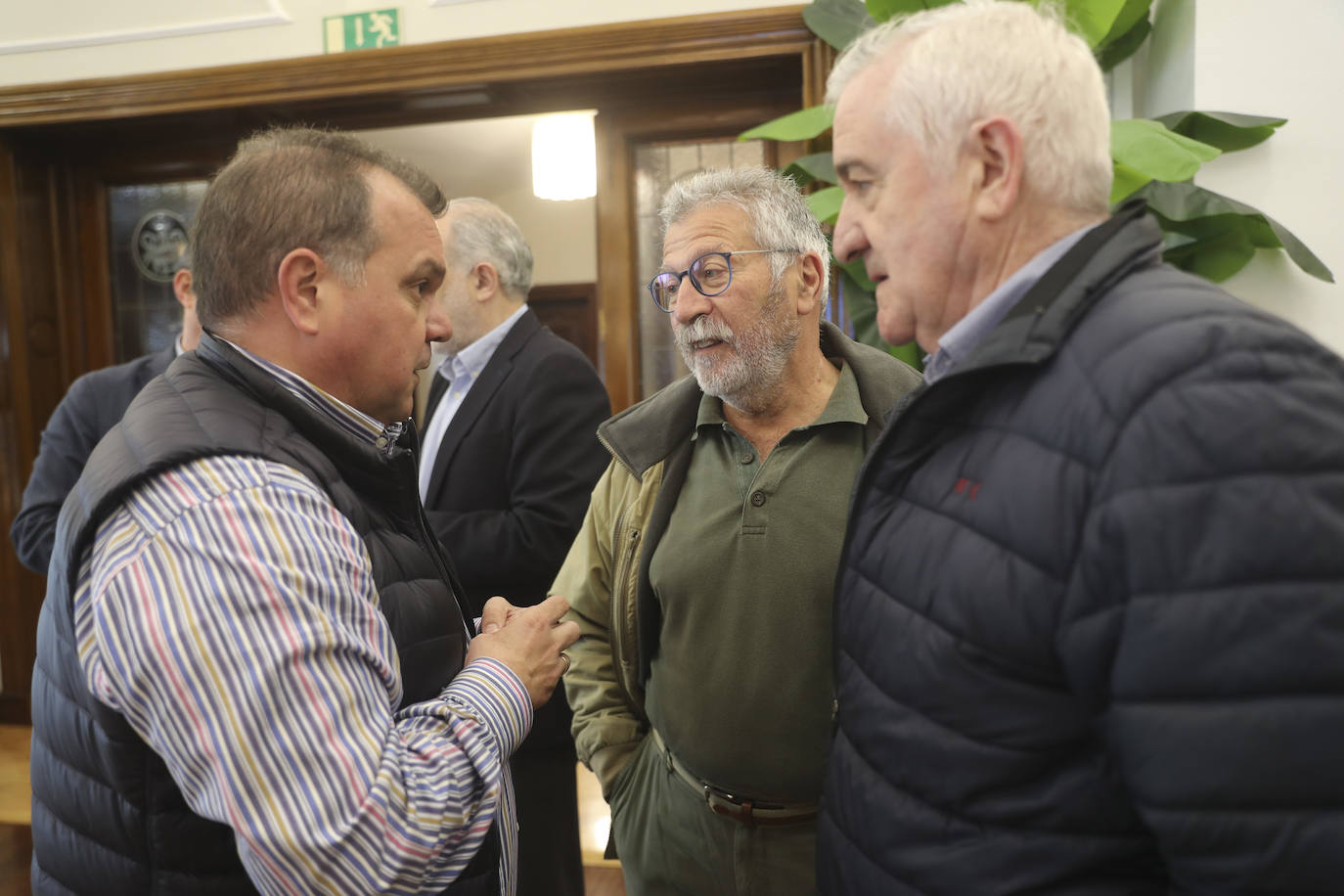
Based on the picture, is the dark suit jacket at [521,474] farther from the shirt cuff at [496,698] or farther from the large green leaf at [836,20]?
the large green leaf at [836,20]

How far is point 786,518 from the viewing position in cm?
148

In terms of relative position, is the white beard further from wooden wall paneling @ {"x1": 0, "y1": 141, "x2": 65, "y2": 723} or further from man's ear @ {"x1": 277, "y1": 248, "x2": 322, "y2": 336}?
wooden wall paneling @ {"x1": 0, "y1": 141, "x2": 65, "y2": 723}

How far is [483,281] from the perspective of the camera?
2.27m

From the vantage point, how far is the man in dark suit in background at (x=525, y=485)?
202cm

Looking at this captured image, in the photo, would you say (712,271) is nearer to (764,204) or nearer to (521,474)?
(764,204)

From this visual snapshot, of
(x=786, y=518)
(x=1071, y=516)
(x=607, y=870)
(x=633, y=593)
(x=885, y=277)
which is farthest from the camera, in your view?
(x=607, y=870)

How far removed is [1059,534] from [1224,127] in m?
2.19

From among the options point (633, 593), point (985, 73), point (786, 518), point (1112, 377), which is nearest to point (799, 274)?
point (786, 518)

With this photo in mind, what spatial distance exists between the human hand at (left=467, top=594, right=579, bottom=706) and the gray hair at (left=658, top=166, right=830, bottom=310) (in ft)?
2.47

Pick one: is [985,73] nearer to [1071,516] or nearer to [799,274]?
[1071,516]

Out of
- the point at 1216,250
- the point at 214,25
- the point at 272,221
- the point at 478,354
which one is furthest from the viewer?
the point at 214,25

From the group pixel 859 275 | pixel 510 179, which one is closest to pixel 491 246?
pixel 859 275

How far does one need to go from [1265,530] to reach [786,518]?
86cm

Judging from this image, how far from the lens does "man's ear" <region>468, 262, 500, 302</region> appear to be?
2.26 metres
